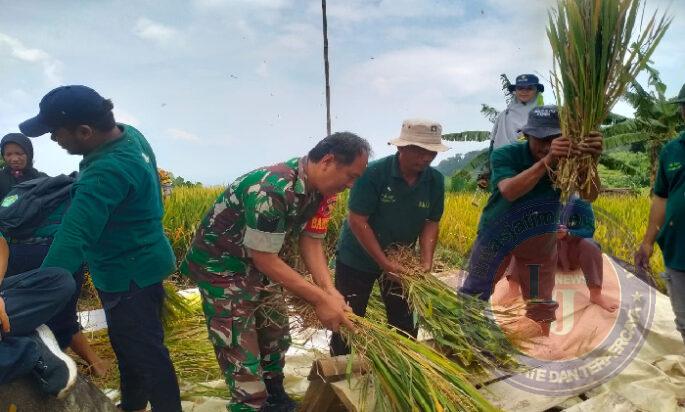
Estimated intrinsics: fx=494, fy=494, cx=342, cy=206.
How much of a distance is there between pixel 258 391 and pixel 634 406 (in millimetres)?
1662

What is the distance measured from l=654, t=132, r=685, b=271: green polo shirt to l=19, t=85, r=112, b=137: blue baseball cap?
2751 mm

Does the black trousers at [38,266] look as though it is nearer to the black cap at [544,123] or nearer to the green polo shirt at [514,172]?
the green polo shirt at [514,172]

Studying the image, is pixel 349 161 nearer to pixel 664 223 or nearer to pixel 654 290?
pixel 664 223

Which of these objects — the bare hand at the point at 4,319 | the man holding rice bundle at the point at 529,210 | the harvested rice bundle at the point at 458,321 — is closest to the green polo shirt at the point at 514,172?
the man holding rice bundle at the point at 529,210

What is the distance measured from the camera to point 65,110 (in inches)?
72.4

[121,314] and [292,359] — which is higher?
[121,314]

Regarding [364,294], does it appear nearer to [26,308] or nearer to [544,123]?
[544,123]

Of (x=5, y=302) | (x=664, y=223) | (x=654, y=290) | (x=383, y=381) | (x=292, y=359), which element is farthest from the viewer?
(x=654, y=290)

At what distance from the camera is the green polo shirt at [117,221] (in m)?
1.78

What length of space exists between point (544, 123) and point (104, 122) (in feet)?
6.54

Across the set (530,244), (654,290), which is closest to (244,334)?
(530,244)

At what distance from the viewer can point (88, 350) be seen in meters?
2.88
